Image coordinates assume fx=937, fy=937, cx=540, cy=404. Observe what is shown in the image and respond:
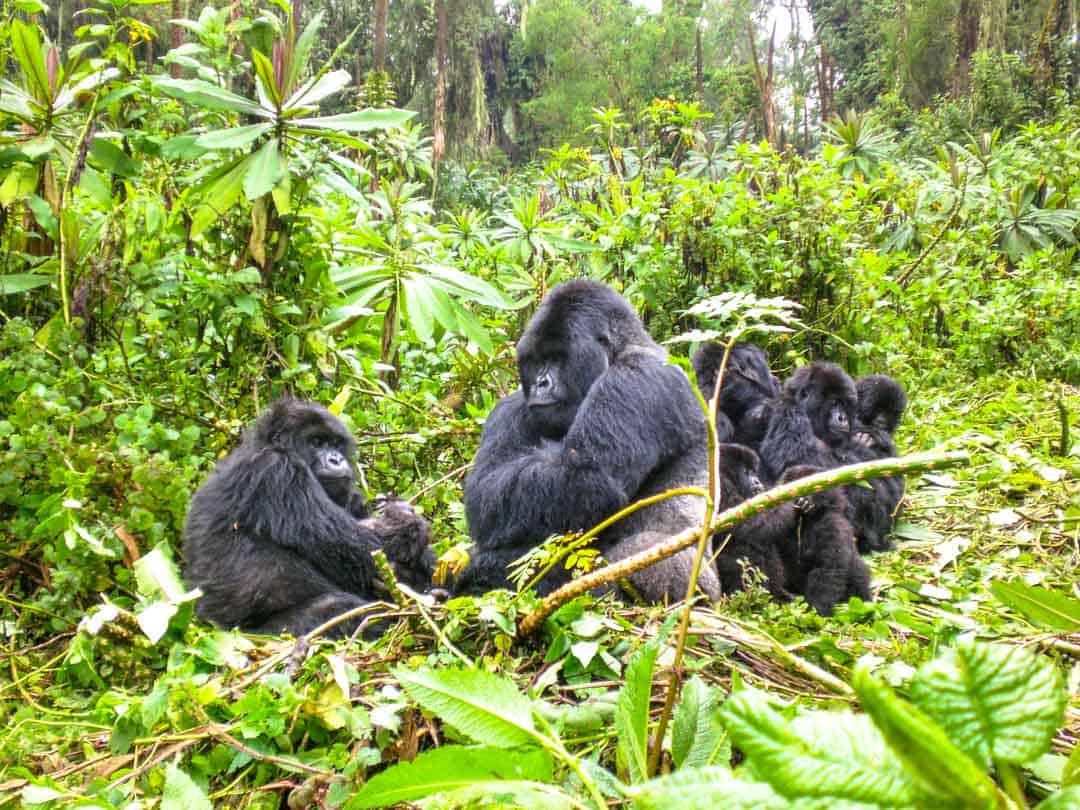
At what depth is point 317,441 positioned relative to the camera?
3.21 meters

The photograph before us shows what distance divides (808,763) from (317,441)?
111 inches

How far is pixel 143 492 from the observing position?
3123 millimetres

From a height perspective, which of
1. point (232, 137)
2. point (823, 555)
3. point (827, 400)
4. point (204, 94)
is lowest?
point (823, 555)

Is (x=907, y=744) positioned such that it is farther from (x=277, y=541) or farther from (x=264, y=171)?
(x=264, y=171)

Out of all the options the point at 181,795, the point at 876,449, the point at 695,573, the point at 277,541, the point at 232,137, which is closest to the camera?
the point at 695,573

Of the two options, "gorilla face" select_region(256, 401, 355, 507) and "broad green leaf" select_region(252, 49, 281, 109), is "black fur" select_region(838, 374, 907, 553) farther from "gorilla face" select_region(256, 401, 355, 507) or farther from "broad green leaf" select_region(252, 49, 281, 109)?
"broad green leaf" select_region(252, 49, 281, 109)

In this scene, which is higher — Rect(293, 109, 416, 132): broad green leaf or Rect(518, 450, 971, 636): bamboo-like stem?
Result: Rect(293, 109, 416, 132): broad green leaf

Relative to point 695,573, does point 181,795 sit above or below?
below

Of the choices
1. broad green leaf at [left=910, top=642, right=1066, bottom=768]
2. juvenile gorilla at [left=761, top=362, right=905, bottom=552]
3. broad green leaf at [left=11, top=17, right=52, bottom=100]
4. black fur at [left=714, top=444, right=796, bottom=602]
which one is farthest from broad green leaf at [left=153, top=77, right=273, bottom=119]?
broad green leaf at [left=910, top=642, right=1066, bottom=768]

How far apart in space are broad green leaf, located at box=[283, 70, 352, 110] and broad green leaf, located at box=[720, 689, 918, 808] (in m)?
3.10

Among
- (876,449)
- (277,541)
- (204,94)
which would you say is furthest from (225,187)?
(876,449)

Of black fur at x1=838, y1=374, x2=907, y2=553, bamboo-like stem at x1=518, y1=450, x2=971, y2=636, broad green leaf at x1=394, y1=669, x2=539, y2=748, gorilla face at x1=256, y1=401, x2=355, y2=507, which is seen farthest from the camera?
black fur at x1=838, y1=374, x2=907, y2=553

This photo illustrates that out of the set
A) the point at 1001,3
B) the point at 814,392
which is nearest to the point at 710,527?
the point at 814,392

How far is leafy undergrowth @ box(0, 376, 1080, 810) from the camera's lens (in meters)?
0.56
